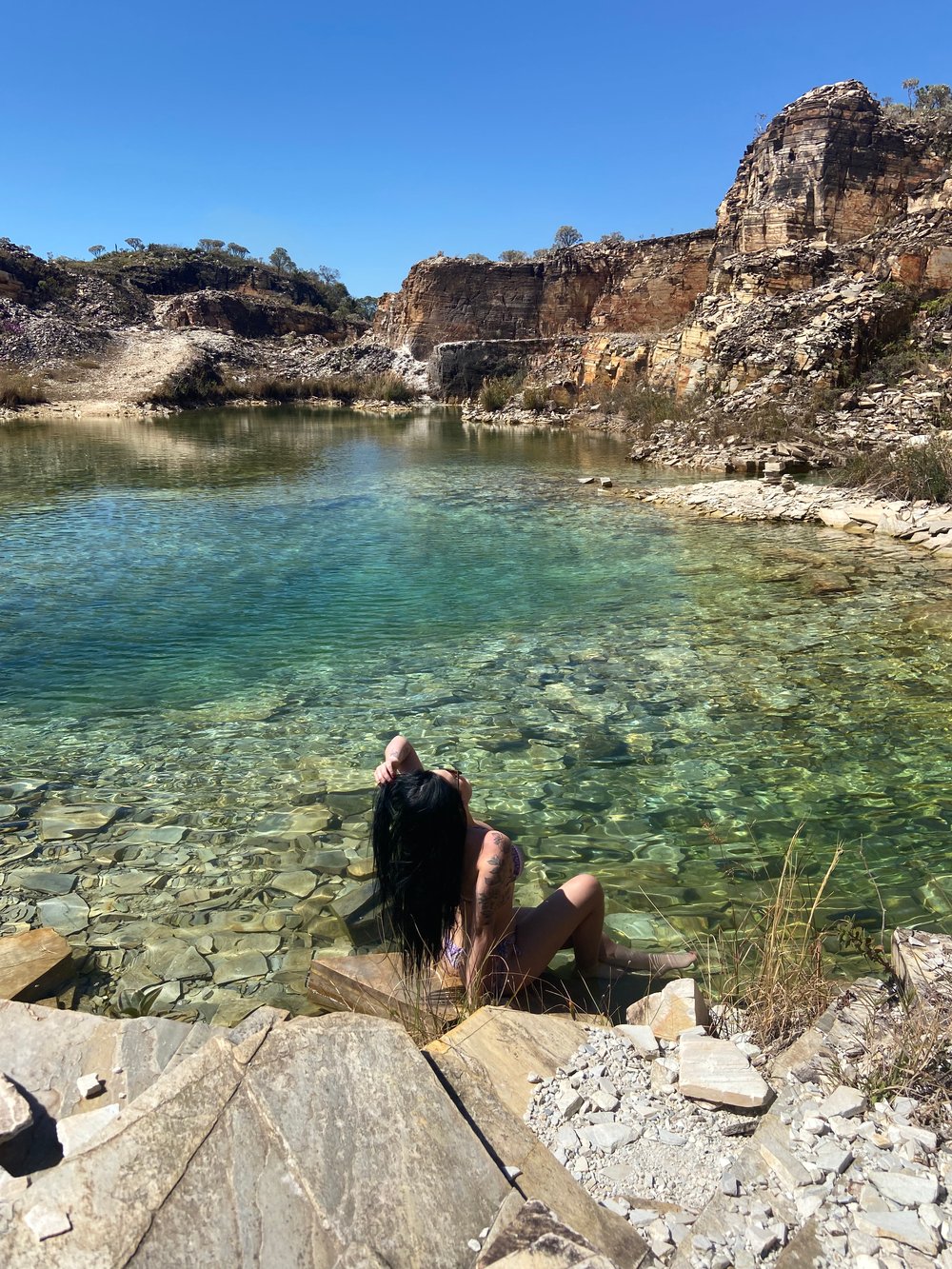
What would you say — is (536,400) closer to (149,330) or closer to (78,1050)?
(149,330)

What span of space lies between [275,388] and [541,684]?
48.6 meters

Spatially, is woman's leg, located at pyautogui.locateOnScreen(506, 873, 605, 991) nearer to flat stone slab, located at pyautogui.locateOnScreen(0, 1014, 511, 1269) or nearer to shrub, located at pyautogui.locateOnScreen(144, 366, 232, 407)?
flat stone slab, located at pyautogui.locateOnScreen(0, 1014, 511, 1269)

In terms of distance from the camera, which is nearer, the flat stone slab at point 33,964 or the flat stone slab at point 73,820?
the flat stone slab at point 33,964

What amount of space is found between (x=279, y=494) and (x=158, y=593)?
8286 millimetres

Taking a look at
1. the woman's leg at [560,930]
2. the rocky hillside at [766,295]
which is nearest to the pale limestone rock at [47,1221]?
the woman's leg at [560,930]

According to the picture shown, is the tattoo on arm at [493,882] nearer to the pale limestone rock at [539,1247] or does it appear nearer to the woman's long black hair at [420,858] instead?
the woman's long black hair at [420,858]

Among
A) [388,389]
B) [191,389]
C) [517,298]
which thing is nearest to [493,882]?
[191,389]

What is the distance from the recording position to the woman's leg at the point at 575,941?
317cm

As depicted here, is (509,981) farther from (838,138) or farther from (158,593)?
(838,138)

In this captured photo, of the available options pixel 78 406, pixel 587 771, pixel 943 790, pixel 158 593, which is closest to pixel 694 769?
pixel 587 771

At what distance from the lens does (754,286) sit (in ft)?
90.4

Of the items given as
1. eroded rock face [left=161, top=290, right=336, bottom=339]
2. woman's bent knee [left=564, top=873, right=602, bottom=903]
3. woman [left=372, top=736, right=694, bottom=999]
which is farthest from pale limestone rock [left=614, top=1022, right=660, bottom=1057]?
eroded rock face [left=161, top=290, right=336, bottom=339]

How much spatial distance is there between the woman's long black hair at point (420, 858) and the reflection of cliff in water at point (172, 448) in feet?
46.8

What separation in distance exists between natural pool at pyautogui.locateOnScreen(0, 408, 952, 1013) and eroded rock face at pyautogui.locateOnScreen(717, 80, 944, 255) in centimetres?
2498
